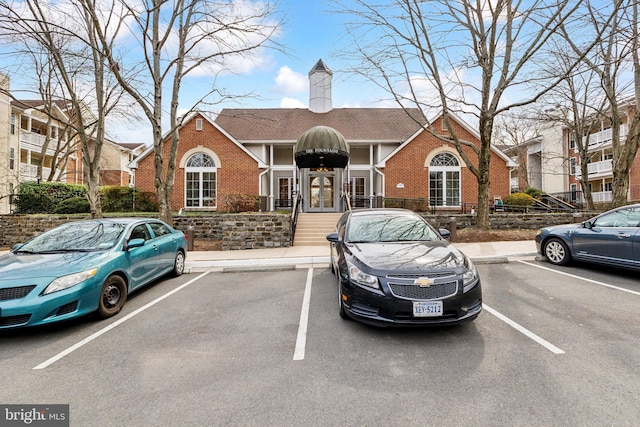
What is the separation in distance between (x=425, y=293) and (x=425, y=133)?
15964mm

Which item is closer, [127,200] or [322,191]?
[127,200]

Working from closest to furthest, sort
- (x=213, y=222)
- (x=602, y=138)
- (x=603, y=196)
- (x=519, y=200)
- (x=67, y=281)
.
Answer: (x=67, y=281) < (x=213, y=222) < (x=519, y=200) < (x=602, y=138) < (x=603, y=196)

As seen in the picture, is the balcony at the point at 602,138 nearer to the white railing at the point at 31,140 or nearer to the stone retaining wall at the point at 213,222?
the stone retaining wall at the point at 213,222

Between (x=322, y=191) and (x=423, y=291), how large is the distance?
15.3 m

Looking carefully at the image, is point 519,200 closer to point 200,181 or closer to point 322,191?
point 322,191

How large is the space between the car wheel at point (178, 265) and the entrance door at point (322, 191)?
11.5 meters

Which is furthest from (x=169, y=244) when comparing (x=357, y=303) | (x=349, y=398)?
(x=349, y=398)

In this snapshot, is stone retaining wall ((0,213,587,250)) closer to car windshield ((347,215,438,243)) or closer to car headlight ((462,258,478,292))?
car windshield ((347,215,438,243))

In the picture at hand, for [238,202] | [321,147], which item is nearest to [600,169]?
[321,147]

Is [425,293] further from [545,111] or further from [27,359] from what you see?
[545,111]

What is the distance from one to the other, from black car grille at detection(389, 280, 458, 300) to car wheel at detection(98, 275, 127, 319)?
4195mm

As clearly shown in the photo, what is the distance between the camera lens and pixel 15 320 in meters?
3.69

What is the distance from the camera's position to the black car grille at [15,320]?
3.67 m

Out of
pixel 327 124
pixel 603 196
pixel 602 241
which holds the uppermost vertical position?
pixel 327 124
